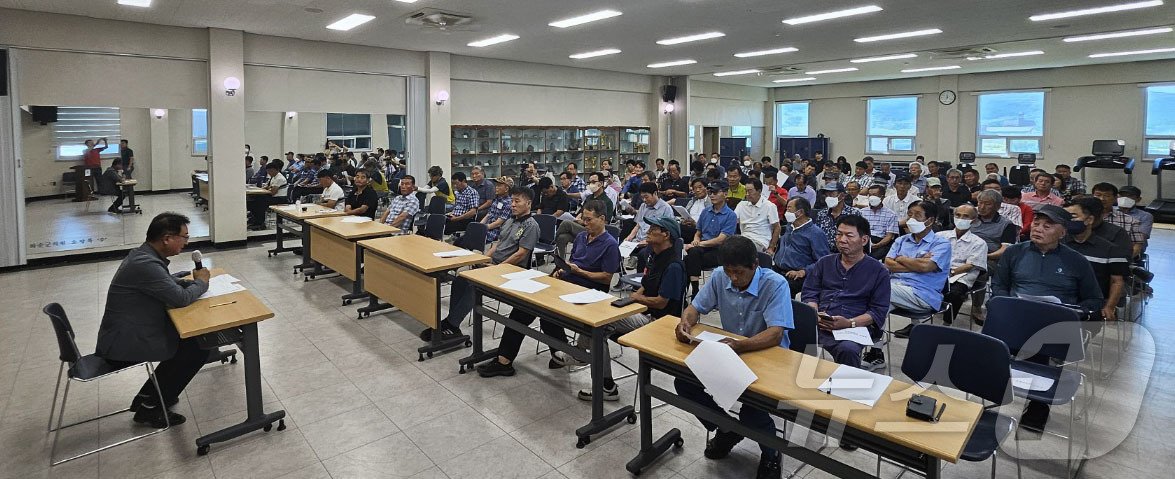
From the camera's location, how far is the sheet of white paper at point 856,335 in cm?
351

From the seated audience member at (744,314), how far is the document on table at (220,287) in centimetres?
290

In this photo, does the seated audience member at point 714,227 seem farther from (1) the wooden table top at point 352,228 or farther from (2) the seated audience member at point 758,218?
(1) the wooden table top at point 352,228

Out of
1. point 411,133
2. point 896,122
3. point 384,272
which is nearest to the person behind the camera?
point 384,272

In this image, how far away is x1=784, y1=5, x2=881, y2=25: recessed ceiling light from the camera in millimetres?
7680

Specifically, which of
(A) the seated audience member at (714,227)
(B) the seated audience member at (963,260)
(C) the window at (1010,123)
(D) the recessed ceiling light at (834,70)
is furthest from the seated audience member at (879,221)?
(C) the window at (1010,123)

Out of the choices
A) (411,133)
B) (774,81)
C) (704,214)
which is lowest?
(704,214)

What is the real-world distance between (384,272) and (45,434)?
2545 mm

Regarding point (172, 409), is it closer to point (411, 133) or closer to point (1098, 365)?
point (1098, 365)

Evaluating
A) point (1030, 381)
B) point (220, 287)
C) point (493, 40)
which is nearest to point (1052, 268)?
point (1030, 381)

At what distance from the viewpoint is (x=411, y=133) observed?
460 inches

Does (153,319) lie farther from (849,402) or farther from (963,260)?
(963,260)

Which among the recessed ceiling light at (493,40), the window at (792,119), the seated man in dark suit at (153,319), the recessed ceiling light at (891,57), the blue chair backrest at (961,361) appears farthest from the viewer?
the window at (792,119)

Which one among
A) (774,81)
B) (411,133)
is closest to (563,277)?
(411,133)

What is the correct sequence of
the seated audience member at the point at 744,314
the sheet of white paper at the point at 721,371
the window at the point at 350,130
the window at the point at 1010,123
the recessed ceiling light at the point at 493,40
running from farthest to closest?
the window at the point at 1010,123, the window at the point at 350,130, the recessed ceiling light at the point at 493,40, the seated audience member at the point at 744,314, the sheet of white paper at the point at 721,371
